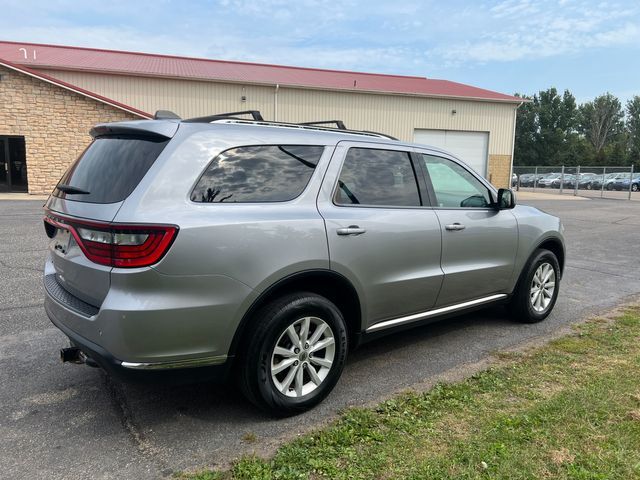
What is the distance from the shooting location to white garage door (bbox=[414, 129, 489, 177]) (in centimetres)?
2797

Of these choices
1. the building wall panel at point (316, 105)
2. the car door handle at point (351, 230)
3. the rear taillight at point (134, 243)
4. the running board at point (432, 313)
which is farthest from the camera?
the building wall panel at point (316, 105)

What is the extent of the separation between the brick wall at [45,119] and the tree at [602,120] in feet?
308

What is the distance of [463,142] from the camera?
28.9 m

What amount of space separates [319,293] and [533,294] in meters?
2.79

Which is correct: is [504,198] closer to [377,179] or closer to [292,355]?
[377,179]

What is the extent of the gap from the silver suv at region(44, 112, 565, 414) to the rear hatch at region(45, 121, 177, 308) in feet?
0.04

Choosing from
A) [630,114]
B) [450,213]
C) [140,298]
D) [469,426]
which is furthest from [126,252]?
[630,114]

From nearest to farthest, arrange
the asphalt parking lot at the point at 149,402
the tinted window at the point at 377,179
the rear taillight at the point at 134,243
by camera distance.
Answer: the rear taillight at the point at 134,243 < the asphalt parking lot at the point at 149,402 < the tinted window at the point at 377,179

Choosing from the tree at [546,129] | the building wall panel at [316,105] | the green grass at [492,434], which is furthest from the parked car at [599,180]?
the tree at [546,129]

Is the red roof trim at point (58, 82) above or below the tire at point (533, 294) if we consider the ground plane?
above

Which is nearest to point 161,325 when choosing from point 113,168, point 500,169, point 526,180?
point 113,168

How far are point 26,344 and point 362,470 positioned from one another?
3.15 metres

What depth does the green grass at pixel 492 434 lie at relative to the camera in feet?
8.75

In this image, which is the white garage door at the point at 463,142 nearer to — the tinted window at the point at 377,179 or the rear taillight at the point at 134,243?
the tinted window at the point at 377,179
